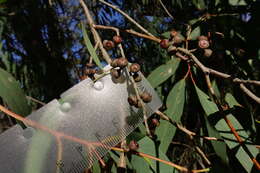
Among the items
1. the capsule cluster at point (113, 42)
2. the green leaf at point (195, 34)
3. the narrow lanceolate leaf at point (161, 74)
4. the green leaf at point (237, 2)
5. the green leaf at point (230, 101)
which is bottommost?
the green leaf at point (230, 101)

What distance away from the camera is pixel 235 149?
3.14 ft

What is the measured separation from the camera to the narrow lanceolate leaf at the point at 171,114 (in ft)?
3.59

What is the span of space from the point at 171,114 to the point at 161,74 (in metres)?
0.27

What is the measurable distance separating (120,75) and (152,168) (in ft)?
1.12

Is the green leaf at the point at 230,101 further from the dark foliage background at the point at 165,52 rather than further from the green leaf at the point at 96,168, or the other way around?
the green leaf at the point at 96,168

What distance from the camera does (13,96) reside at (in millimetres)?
676

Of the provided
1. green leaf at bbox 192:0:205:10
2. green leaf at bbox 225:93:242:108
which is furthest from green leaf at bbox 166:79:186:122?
green leaf at bbox 192:0:205:10

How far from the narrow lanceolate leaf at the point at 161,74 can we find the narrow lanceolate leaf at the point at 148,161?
429mm

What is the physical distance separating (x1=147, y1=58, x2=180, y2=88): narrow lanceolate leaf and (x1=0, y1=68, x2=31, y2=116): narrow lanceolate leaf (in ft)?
2.41

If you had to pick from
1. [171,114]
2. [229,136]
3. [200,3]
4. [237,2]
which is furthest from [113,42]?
[200,3]

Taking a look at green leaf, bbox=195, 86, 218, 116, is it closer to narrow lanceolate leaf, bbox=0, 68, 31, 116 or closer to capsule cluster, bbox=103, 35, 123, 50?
capsule cluster, bbox=103, 35, 123, 50

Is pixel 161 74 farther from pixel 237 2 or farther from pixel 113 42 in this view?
pixel 237 2

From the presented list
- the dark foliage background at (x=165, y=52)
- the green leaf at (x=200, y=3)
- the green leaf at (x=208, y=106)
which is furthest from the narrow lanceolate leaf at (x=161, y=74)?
the green leaf at (x=200, y=3)

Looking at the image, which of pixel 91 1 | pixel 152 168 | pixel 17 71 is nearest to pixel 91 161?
pixel 152 168
